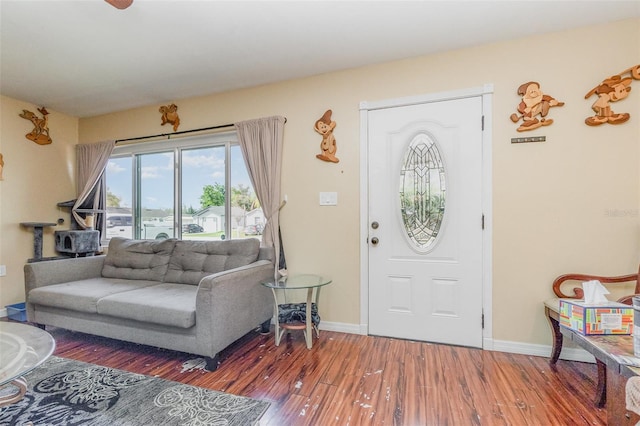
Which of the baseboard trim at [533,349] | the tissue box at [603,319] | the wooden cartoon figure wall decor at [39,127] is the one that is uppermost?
the wooden cartoon figure wall decor at [39,127]

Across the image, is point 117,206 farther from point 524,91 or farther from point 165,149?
point 524,91

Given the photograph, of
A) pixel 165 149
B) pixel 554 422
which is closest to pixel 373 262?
pixel 554 422

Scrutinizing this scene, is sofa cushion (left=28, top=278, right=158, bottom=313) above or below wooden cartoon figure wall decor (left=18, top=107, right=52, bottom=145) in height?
below

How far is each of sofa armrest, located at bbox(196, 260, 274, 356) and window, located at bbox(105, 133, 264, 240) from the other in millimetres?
831

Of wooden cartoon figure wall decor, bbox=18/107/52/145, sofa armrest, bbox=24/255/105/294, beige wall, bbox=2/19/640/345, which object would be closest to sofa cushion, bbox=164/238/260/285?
beige wall, bbox=2/19/640/345

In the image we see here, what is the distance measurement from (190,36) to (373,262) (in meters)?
2.39

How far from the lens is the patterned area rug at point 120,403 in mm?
1521

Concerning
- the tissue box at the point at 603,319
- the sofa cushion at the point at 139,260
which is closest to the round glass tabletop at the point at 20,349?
the sofa cushion at the point at 139,260

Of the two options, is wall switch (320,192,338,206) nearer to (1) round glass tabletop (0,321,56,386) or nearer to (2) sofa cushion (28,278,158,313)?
(2) sofa cushion (28,278,158,313)

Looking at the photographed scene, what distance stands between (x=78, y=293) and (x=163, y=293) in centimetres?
73

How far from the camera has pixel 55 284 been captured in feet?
8.91

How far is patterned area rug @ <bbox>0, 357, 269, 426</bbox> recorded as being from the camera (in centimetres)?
152

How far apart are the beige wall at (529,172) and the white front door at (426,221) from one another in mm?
148

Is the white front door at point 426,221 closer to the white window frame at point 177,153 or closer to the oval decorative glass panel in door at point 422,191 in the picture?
the oval decorative glass panel in door at point 422,191
